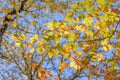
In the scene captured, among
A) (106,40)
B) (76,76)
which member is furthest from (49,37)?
(76,76)

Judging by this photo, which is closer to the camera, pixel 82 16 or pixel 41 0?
pixel 82 16

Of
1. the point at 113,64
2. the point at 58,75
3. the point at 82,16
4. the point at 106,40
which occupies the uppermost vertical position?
the point at 82,16

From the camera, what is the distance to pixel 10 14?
51.5ft

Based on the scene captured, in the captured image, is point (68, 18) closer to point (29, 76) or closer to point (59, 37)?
point (59, 37)

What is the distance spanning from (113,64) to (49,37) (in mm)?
2290

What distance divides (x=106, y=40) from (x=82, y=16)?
3.71 feet

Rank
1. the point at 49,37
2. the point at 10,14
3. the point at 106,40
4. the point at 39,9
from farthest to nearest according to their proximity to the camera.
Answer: the point at 39,9
the point at 10,14
the point at 106,40
the point at 49,37

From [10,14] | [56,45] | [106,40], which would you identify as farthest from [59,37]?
[10,14]

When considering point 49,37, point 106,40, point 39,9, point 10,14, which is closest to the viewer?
point 49,37

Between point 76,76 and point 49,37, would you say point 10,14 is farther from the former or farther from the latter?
point 49,37

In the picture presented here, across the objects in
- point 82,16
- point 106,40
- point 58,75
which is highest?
point 82,16

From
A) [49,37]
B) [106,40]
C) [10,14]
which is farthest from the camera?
[10,14]

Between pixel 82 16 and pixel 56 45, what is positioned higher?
pixel 82 16

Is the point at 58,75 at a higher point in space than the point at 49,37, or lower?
lower
